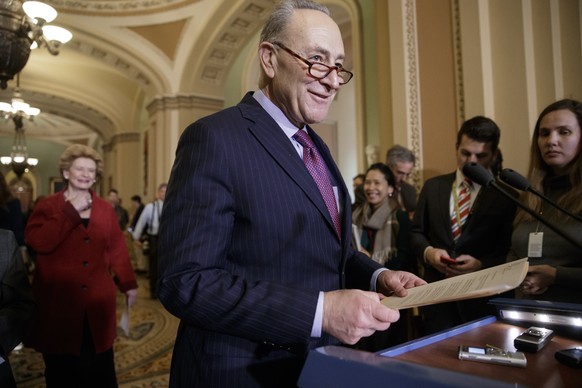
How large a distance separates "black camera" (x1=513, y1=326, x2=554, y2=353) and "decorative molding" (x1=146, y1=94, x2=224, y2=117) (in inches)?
363

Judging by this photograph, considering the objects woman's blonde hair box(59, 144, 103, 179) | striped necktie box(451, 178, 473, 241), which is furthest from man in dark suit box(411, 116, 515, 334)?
woman's blonde hair box(59, 144, 103, 179)

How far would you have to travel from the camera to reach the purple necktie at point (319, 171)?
1079 mm

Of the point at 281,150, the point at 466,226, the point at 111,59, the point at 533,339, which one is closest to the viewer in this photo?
the point at 533,339

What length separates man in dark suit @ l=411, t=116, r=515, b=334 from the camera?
6.68ft

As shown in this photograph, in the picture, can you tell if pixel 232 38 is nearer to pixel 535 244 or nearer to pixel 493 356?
pixel 535 244

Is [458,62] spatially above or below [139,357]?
above

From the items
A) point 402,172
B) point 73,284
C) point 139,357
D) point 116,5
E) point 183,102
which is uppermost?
point 116,5

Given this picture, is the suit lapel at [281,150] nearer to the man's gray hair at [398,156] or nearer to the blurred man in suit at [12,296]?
the blurred man in suit at [12,296]

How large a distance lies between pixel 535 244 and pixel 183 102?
8.73 m

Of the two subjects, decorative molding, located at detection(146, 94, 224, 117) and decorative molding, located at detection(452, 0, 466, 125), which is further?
decorative molding, located at detection(146, 94, 224, 117)

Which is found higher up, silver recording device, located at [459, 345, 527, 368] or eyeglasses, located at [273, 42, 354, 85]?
eyeglasses, located at [273, 42, 354, 85]

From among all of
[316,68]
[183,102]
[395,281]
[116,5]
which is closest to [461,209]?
[395,281]

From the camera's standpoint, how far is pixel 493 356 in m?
0.81

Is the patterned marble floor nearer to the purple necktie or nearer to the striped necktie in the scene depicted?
the striped necktie
